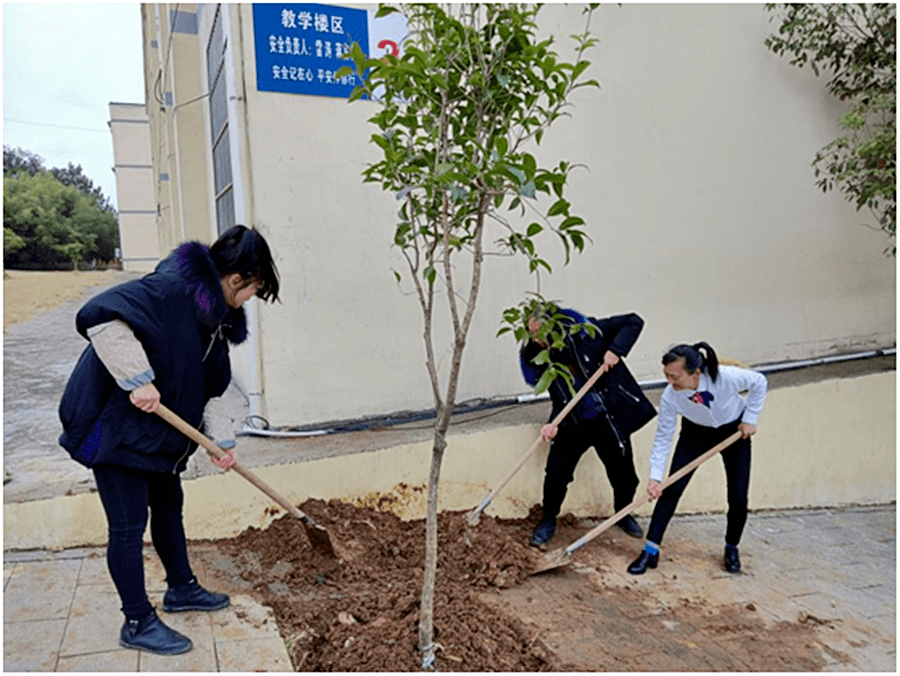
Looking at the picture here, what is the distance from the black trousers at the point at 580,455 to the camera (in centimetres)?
418

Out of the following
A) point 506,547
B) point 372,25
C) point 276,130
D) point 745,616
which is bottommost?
point 745,616

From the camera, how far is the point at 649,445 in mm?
5031

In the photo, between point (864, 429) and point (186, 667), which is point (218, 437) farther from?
point (864, 429)

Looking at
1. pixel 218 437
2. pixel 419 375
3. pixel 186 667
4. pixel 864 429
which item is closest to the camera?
pixel 186 667

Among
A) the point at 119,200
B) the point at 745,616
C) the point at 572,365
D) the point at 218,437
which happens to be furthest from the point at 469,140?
the point at 119,200

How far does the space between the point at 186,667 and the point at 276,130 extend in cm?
320

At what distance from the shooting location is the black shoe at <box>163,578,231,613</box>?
280 centimetres

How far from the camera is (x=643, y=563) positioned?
12.8 ft

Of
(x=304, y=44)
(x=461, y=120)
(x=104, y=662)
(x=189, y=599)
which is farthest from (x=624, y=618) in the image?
(x=304, y=44)

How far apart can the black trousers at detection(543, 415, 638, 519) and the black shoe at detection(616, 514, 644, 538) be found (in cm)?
17

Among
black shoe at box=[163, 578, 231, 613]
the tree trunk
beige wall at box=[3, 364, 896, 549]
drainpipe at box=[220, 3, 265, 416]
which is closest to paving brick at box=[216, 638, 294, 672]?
black shoe at box=[163, 578, 231, 613]

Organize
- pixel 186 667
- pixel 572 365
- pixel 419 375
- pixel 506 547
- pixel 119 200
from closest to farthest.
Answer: pixel 186 667 → pixel 506 547 → pixel 572 365 → pixel 419 375 → pixel 119 200

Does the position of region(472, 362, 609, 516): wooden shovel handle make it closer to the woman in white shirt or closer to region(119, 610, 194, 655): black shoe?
the woman in white shirt

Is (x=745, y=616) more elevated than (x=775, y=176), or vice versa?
(x=775, y=176)
